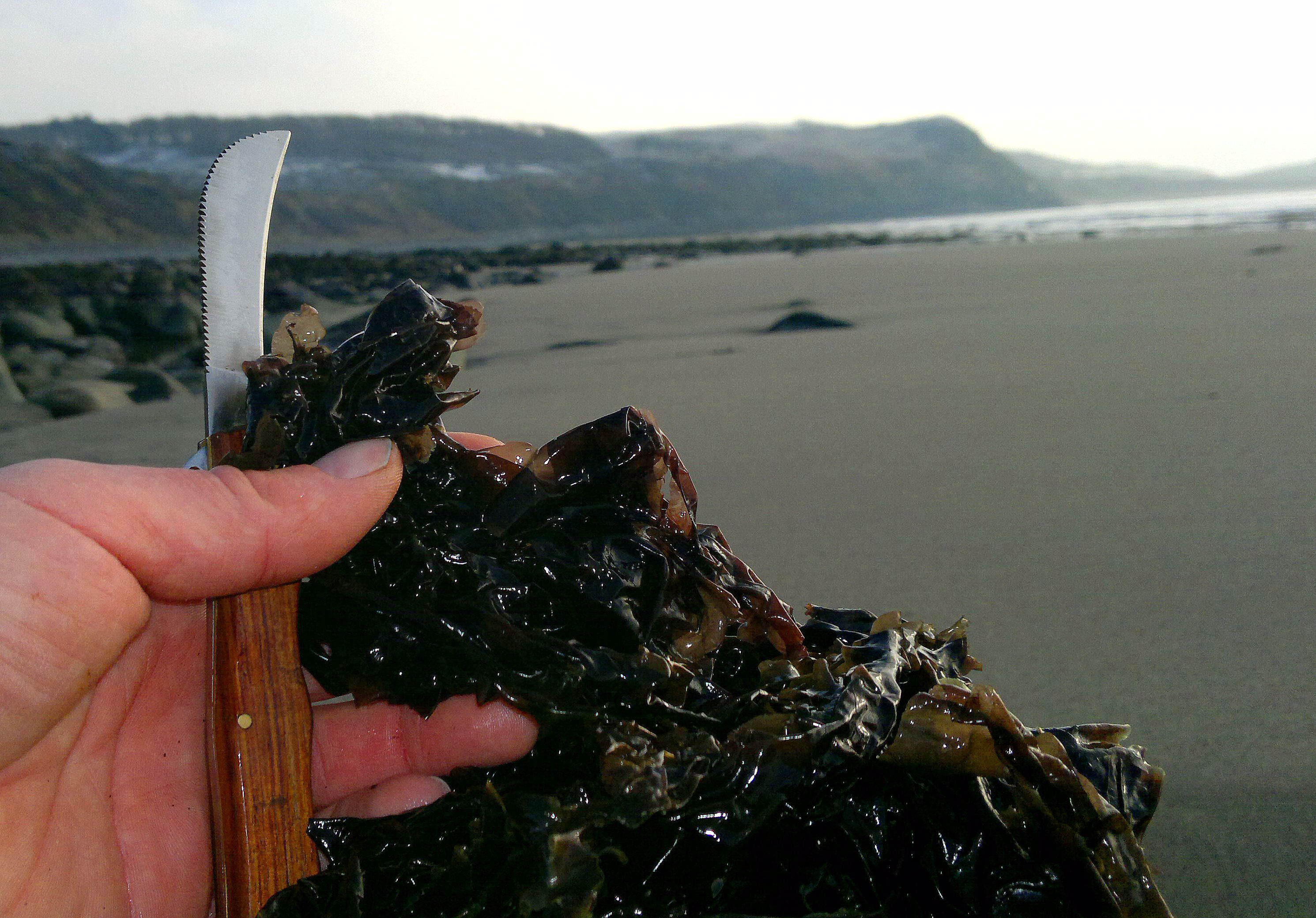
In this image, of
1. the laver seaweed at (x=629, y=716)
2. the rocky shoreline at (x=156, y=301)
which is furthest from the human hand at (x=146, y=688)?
the rocky shoreline at (x=156, y=301)

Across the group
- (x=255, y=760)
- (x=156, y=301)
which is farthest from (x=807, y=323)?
(x=156, y=301)

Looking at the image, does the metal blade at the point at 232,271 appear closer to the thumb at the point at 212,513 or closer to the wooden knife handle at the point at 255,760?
the thumb at the point at 212,513

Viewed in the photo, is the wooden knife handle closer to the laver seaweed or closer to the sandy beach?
the laver seaweed

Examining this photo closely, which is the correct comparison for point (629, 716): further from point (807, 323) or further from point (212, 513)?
point (807, 323)

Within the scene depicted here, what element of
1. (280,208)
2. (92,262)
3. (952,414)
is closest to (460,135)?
(280,208)

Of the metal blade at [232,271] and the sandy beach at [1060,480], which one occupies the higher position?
the metal blade at [232,271]

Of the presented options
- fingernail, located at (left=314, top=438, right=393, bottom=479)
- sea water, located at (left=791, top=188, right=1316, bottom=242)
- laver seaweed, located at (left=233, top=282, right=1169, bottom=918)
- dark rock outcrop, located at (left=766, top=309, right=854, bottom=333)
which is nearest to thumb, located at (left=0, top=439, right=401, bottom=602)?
fingernail, located at (left=314, top=438, right=393, bottom=479)
